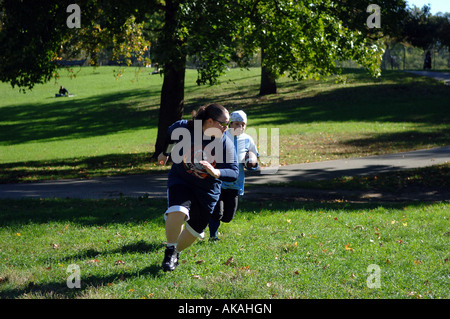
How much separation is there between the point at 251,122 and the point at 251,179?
1156cm

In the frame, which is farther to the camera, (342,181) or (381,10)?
(381,10)

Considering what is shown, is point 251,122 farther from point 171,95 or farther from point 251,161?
point 251,161

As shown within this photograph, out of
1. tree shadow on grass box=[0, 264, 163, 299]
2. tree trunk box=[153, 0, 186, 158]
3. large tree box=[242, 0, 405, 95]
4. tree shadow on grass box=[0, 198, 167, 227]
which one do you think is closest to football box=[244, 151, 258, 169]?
tree shadow on grass box=[0, 264, 163, 299]

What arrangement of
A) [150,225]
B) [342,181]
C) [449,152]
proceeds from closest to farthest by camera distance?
[150,225], [342,181], [449,152]

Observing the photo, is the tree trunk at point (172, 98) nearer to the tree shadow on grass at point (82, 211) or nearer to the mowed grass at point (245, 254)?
the tree shadow on grass at point (82, 211)

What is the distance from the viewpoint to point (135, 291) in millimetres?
4797

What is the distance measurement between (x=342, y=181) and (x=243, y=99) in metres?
20.6

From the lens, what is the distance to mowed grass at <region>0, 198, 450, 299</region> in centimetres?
485

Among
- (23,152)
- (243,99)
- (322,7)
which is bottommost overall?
(23,152)

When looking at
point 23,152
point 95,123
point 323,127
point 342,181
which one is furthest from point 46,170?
point 95,123

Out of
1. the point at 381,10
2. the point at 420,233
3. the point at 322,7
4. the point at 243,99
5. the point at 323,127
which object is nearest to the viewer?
the point at 420,233

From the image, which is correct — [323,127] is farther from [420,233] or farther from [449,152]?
[420,233]

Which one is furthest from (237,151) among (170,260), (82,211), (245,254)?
(82,211)

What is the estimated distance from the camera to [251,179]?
12852mm
